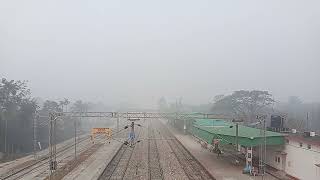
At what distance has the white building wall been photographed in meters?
Answer: 24.1

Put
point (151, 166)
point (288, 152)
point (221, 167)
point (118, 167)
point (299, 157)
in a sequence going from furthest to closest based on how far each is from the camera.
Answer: point (151, 166), point (118, 167), point (221, 167), point (288, 152), point (299, 157)

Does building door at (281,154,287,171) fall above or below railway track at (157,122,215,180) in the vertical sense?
above

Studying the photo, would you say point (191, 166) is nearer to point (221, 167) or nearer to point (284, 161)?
point (221, 167)

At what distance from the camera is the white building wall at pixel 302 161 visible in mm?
24053

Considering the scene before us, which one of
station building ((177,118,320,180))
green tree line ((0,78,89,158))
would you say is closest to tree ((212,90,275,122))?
green tree line ((0,78,89,158))

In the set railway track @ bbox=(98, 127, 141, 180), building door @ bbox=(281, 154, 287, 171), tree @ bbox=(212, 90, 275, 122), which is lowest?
railway track @ bbox=(98, 127, 141, 180)

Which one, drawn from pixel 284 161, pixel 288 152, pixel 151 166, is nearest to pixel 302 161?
pixel 288 152

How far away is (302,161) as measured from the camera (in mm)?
26297

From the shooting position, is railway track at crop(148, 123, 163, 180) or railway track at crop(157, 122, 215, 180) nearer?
railway track at crop(157, 122, 215, 180)

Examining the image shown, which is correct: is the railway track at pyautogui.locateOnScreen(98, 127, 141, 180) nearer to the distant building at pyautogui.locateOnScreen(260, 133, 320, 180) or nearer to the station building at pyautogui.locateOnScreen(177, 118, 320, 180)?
the station building at pyautogui.locateOnScreen(177, 118, 320, 180)

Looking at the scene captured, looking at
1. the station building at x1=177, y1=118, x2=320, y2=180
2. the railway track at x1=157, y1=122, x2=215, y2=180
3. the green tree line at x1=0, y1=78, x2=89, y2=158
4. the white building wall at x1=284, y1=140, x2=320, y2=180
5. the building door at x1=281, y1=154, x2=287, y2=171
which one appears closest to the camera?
the white building wall at x1=284, y1=140, x2=320, y2=180

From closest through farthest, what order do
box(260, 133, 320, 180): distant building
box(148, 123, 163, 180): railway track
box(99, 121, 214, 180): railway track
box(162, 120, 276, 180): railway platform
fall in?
box(260, 133, 320, 180): distant building < box(162, 120, 276, 180): railway platform < box(99, 121, 214, 180): railway track < box(148, 123, 163, 180): railway track

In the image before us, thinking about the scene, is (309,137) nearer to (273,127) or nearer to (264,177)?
(264,177)

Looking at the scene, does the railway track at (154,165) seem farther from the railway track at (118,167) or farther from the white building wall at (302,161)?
the white building wall at (302,161)
